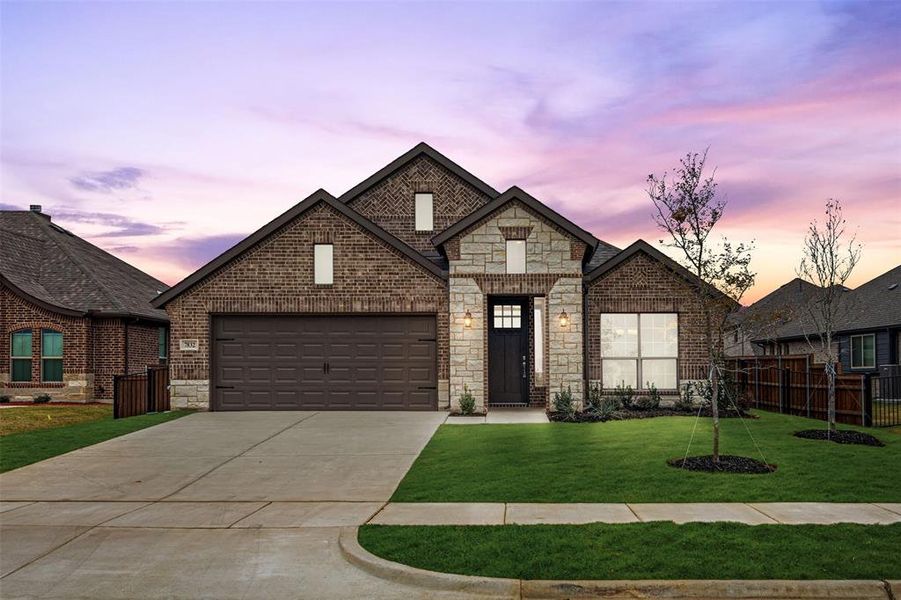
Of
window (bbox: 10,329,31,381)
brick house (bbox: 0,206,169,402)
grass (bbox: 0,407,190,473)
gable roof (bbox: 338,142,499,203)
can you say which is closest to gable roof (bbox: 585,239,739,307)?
gable roof (bbox: 338,142,499,203)

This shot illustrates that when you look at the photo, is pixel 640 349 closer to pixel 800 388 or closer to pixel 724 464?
pixel 800 388

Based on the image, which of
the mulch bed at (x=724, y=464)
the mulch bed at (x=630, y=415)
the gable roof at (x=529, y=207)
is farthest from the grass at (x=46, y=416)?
the mulch bed at (x=724, y=464)

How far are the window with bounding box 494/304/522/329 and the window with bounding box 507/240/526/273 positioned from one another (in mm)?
2111

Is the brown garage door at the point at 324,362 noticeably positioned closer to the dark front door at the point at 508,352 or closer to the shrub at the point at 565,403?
the dark front door at the point at 508,352

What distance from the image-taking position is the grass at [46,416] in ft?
65.8

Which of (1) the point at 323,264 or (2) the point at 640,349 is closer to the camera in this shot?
(1) the point at 323,264

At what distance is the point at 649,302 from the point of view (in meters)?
22.1

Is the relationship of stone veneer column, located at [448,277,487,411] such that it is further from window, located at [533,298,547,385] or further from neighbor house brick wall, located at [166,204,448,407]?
window, located at [533,298,547,385]

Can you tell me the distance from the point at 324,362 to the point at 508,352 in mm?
5426

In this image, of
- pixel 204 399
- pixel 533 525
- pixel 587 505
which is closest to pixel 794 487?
pixel 587 505

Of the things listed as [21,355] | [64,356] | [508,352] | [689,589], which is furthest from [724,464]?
[21,355]

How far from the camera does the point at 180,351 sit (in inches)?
861

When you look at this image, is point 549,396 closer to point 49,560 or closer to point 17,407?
point 49,560

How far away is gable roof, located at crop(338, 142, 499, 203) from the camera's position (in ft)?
88.5
